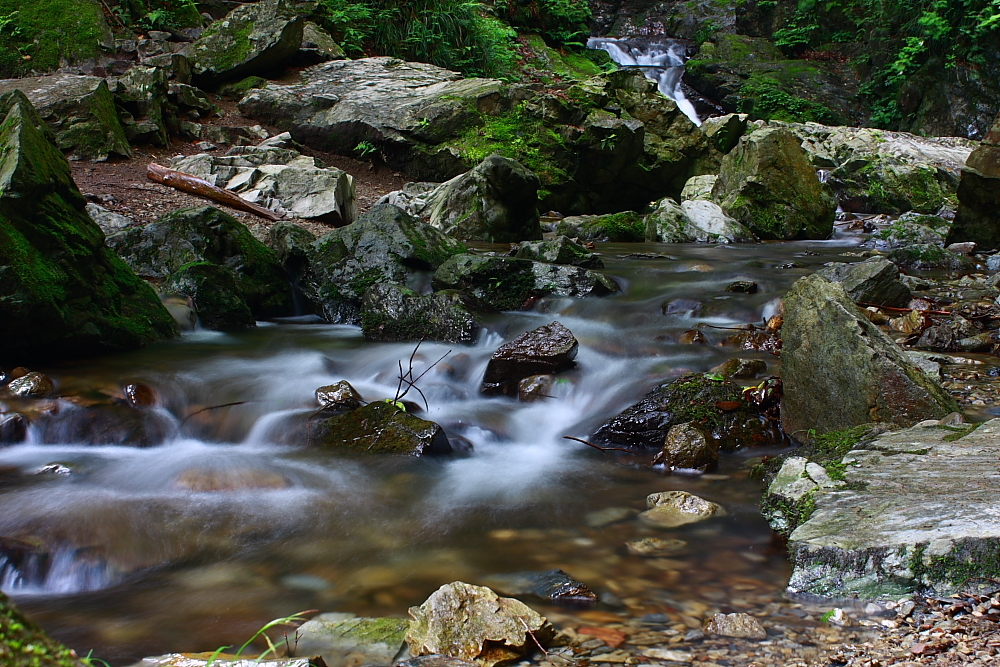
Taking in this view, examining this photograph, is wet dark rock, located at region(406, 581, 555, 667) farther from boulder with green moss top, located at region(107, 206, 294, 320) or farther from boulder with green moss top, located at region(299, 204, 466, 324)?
boulder with green moss top, located at region(107, 206, 294, 320)

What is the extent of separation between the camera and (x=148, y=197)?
902 cm

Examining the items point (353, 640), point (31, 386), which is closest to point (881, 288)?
point (353, 640)

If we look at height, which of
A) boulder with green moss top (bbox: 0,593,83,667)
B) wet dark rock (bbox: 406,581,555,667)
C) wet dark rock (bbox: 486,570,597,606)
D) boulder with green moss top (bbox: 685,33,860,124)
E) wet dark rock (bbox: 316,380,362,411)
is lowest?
wet dark rock (bbox: 316,380,362,411)

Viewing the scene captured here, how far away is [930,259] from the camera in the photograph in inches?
341

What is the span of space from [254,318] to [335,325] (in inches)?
31.7

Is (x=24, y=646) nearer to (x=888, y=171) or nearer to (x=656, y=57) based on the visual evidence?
(x=888, y=171)

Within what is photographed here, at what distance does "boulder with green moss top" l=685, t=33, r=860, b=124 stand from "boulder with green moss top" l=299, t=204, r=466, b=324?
18.2 meters

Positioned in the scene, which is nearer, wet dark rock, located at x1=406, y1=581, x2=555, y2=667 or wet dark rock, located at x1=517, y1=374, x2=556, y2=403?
wet dark rock, located at x1=406, y1=581, x2=555, y2=667

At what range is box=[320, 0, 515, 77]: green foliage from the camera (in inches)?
667

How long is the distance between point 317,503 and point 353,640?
1.47 m

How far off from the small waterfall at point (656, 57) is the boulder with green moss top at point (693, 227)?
39.5 ft

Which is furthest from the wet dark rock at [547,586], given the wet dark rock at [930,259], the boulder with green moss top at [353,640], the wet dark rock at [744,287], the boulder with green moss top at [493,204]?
the boulder with green moss top at [493,204]

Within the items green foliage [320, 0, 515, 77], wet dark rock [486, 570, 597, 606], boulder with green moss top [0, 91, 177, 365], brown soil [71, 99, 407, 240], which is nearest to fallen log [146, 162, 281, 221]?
brown soil [71, 99, 407, 240]

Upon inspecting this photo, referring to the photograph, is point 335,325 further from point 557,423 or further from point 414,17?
point 414,17
